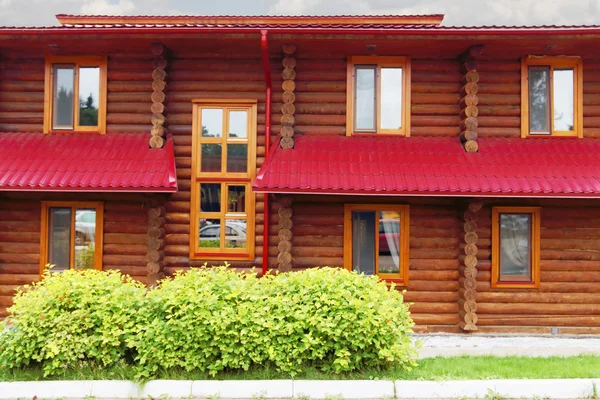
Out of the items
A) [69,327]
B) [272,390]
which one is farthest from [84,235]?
[272,390]

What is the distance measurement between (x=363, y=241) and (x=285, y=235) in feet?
5.41

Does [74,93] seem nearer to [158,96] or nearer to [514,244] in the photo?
[158,96]

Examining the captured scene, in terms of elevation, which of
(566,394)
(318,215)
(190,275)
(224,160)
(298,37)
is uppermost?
(298,37)

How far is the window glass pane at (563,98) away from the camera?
9.77 metres

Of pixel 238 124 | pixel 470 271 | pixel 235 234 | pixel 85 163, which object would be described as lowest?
pixel 470 271

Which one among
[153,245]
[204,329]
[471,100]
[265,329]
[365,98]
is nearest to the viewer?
[204,329]

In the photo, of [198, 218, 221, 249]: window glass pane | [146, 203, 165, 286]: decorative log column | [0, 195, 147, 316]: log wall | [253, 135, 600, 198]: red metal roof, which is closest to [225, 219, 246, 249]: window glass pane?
[198, 218, 221, 249]: window glass pane

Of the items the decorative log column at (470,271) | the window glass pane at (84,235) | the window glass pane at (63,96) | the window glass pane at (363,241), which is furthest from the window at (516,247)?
the window glass pane at (63,96)

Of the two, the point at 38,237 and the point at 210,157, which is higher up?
the point at 210,157

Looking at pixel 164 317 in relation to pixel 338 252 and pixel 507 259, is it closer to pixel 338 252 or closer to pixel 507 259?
pixel 338 252

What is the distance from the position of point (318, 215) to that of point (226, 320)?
13.2 ft

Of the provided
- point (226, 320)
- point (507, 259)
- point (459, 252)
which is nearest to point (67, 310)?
point (226, 320)

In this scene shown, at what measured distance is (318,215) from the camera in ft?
31.3

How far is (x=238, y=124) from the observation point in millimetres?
9773
